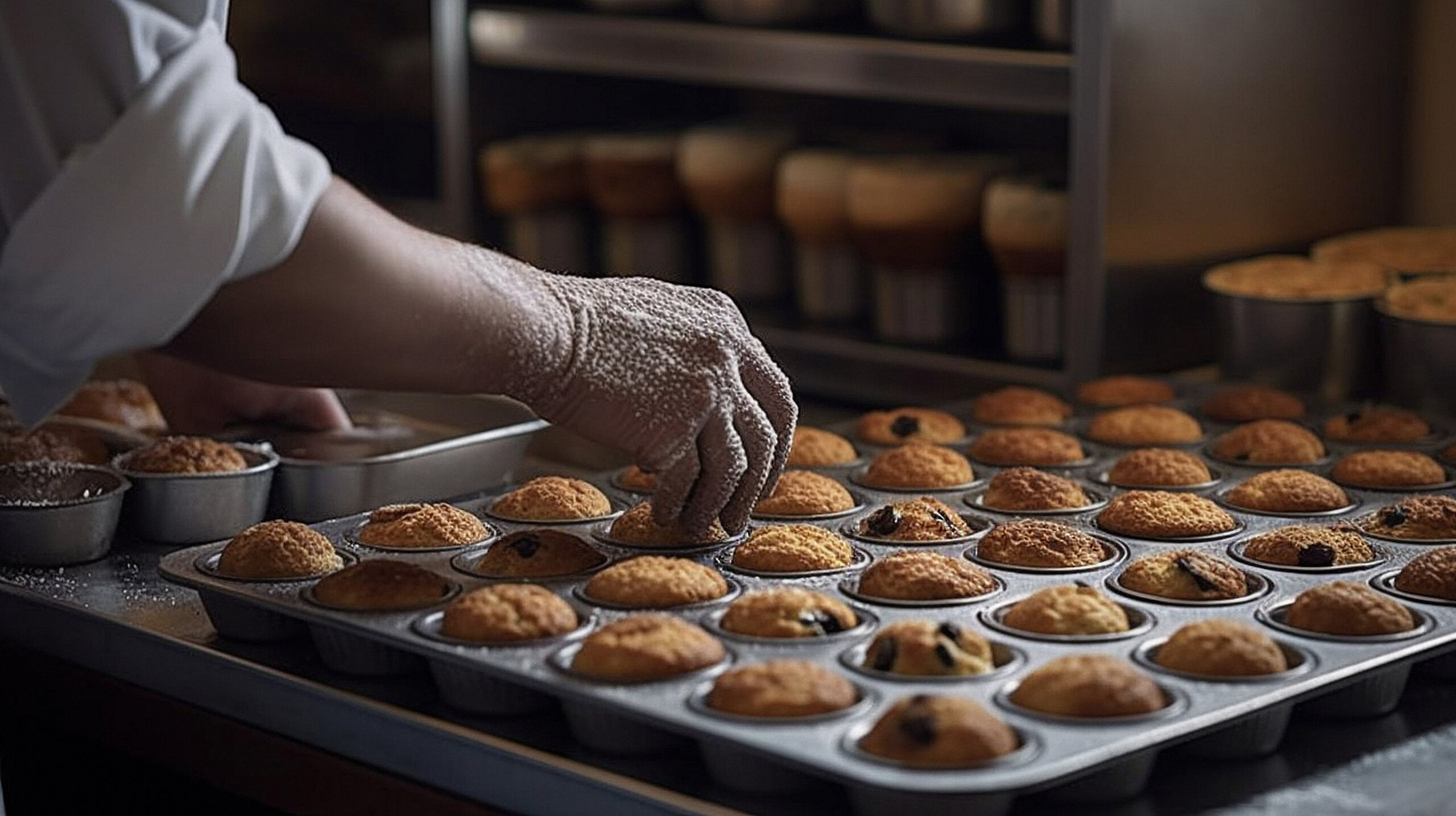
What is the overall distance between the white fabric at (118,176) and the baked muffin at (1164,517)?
0.93m

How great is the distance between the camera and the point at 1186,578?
6.25 ft

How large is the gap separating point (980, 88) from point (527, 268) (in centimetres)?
109

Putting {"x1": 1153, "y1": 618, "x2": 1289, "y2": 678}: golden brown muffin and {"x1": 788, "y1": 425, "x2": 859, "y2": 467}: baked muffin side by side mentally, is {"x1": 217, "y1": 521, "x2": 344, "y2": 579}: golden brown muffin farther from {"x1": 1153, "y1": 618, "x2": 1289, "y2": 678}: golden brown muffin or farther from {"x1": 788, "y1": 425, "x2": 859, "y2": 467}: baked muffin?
{"x1": 1153, "y1": 618, "x2": 1289, "y2": 678}: golden brown muffin

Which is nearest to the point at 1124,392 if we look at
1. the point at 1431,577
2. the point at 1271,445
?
the point at 1271,445

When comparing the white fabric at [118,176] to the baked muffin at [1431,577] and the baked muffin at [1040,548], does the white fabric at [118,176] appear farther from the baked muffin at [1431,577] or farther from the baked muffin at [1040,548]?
the baked muffin at [1431,577]

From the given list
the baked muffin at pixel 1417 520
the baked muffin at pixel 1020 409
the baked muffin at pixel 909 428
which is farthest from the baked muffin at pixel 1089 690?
the baked muffin at pixel 1020 409

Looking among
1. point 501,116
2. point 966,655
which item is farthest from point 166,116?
point 501,116

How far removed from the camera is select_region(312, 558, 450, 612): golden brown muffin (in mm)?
1856

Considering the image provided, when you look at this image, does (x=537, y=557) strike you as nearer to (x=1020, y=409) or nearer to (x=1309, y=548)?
(x=1309, y=548)

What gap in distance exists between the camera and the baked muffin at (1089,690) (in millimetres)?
1578

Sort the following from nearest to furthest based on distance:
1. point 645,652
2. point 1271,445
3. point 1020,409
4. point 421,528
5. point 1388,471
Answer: point 645,652 < point 421,528 < point 1388,471 < point 1271,445 < point 1020,409

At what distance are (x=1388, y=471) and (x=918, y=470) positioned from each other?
509 mm

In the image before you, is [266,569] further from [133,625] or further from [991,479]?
[991,479]

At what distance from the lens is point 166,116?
1.58 m
